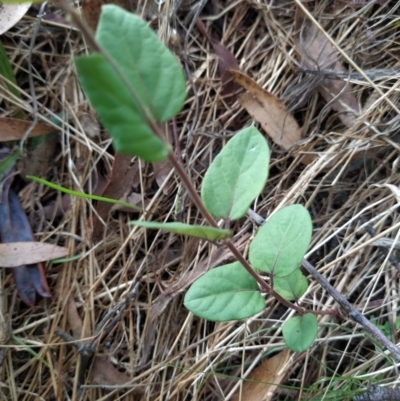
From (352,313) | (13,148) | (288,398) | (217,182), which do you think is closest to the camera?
(217,182)

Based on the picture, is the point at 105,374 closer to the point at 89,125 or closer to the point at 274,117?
the point at 89,125

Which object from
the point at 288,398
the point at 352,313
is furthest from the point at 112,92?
the point at 288,398

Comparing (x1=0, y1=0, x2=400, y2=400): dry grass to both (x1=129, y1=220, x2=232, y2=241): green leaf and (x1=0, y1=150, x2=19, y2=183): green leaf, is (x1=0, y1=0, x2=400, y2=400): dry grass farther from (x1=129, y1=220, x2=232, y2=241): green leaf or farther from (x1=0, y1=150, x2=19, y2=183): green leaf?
(x1=129, y1=220, x2=232, y2=241): green leaf

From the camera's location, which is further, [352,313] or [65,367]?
[65,367]

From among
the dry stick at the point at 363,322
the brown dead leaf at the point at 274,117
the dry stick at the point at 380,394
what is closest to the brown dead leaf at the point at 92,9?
the brown dead leaf at the point at 274,117

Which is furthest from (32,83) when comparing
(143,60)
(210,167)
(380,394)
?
(380,394)

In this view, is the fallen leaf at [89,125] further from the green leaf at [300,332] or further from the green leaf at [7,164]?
the green leaf at [300,332]

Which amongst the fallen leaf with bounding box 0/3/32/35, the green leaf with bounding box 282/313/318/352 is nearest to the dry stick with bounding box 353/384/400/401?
the green leaf with bounding box 282/313/318/352

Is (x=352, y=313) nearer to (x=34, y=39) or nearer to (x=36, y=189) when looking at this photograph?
(x=36, y=189)
